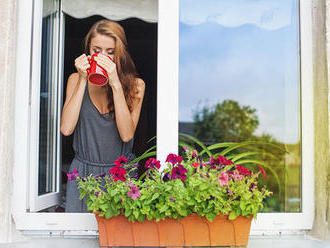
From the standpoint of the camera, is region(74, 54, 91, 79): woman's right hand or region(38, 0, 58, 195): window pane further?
region(74, 54, 91, 79): woman's right hand

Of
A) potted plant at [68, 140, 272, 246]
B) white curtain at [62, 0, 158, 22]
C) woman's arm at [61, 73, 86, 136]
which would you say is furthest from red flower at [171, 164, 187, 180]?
white curtain at [62, 0, 158, 22]

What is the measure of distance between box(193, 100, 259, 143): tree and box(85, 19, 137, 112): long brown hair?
309 centimetres

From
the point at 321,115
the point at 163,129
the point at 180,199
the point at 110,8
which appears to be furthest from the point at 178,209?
the point at 110,8

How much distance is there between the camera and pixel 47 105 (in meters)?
2.35

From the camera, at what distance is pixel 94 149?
8.09ft

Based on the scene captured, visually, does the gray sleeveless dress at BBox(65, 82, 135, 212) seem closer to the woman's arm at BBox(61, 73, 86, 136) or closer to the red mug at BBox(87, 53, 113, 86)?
the woman's arm at BBox(61, 73, 86, 136)

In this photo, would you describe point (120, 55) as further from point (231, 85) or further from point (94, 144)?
point (231, 85)

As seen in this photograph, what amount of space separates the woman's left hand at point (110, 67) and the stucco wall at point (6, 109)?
0.56 meters

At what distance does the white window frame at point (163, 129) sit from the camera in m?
1.97

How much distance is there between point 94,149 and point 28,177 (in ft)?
1.71

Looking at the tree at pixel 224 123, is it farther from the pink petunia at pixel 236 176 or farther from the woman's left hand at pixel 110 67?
the pink petunia at pixel 236 176

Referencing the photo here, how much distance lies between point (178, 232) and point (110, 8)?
1717mm

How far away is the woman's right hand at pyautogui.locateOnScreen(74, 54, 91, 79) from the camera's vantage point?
241cm

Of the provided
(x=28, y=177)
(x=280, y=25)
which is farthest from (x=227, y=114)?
(x=28, y=177)
